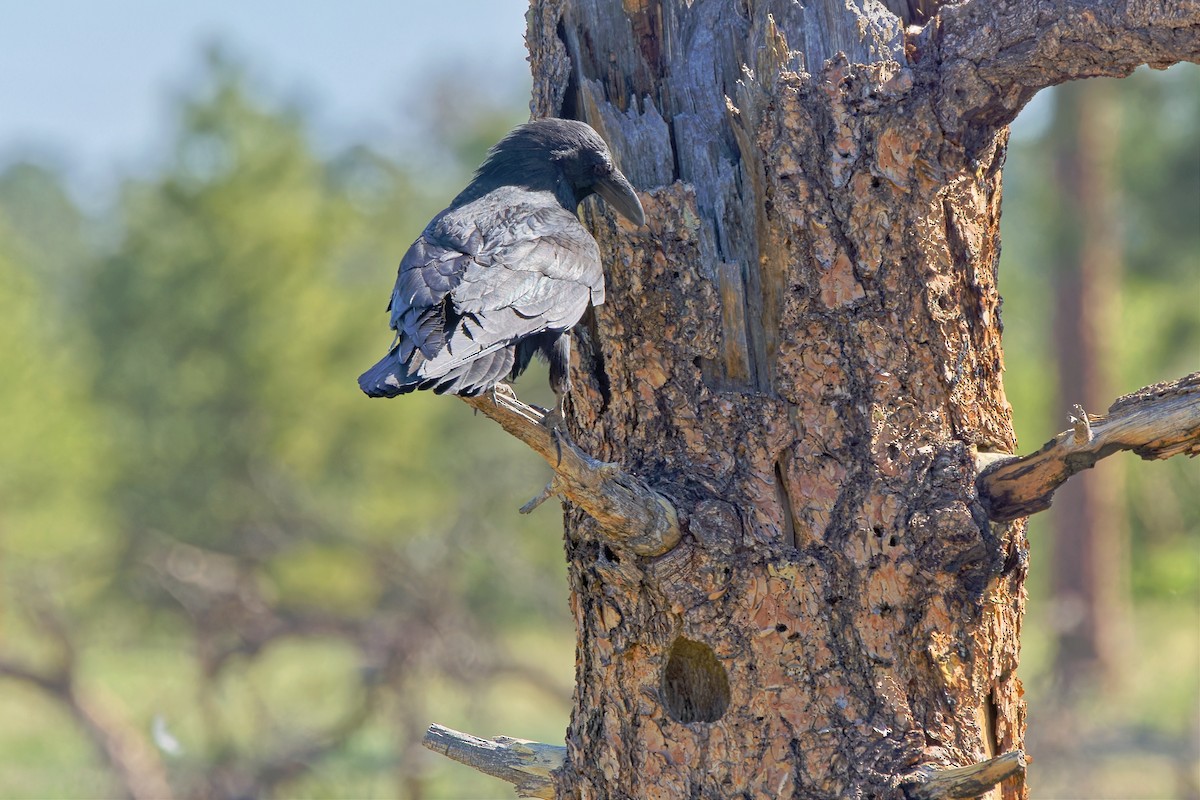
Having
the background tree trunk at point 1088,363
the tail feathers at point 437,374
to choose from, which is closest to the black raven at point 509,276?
the tail feathers at point 437,374

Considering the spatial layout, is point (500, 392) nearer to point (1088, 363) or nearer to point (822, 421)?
point (822, 421)

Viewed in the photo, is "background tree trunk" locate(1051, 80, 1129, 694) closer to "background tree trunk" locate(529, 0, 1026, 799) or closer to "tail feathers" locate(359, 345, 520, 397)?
"background tree trunk" locate(529, 0, 1026, 799)

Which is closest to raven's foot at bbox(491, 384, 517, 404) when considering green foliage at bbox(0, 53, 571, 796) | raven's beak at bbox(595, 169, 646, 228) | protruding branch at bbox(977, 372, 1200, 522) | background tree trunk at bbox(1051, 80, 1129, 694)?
raven's beak at bbox(595, 169, 646, 228)

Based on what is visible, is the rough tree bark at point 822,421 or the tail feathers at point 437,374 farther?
the rough tree bark at point 822,421

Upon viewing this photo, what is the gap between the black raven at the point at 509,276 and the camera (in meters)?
2.61

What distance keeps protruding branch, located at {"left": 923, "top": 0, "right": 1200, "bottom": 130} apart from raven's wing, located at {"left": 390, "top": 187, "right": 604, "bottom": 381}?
0.92 metres

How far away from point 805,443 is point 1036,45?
993 mm

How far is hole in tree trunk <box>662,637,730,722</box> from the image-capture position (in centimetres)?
286

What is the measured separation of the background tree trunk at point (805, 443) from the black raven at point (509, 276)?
176 mm

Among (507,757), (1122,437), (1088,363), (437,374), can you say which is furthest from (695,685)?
(1088,363)

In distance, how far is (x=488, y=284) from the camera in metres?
2.91

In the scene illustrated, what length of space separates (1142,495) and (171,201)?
51.4ft

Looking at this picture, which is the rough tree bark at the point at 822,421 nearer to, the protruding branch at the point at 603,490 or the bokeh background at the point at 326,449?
the protruding branch at the point at 603,490

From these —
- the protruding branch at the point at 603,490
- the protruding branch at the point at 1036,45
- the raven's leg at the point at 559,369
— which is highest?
the protruding branch at the point at 1036,45
